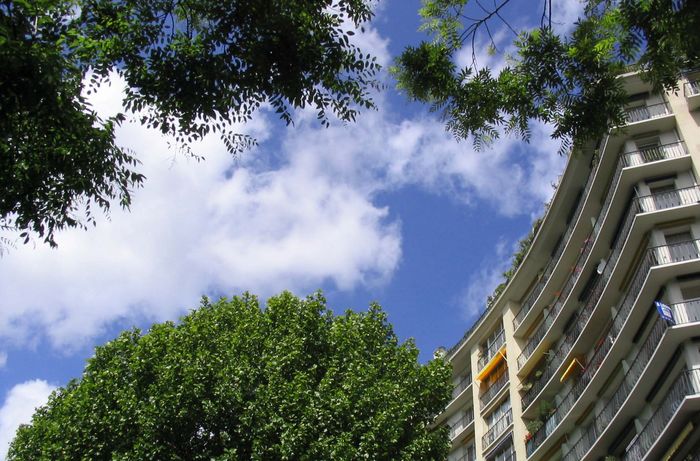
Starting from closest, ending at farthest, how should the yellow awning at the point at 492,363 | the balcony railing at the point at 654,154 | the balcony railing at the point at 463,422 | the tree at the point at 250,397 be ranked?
the tree at the point at 250,397, the balcony railing at the point at 654,154, the yellow awning at the point at 492,363, the balcony railing at the point at 463,422

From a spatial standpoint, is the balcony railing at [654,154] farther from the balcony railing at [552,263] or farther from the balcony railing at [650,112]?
the balcony railing at [552,263]

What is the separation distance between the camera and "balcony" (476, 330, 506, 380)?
3349 centimetres

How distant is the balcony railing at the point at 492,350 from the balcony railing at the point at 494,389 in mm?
1534

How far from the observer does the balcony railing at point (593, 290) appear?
23.9 m

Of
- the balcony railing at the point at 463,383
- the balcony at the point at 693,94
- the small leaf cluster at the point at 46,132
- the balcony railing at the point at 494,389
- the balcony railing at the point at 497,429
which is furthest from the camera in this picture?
the balcony railing at the point at 463,383

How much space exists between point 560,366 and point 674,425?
7.64m

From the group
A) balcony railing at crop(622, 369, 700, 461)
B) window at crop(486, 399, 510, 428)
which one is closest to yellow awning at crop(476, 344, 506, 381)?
window at crop(486, 399, 510, 428)

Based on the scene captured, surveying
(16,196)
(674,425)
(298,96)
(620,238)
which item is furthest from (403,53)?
(620,238)

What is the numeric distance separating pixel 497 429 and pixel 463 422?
4.65 metres

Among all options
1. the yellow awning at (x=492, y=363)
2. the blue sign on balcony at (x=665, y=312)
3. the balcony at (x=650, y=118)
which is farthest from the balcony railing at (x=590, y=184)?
the blue sign on balcony at (x=665, y=312)

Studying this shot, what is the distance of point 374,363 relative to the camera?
1945 centimetres

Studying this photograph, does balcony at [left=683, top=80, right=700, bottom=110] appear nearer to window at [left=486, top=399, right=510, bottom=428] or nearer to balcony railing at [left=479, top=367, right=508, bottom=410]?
balcony railing at [left=479, top=367, right=508, bottom=410]

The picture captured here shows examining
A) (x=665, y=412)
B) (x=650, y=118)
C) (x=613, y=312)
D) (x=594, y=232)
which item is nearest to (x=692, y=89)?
(x=650, y=118)

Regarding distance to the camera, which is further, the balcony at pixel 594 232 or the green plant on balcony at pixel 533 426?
the green plant on balcony at pixel 533 426
